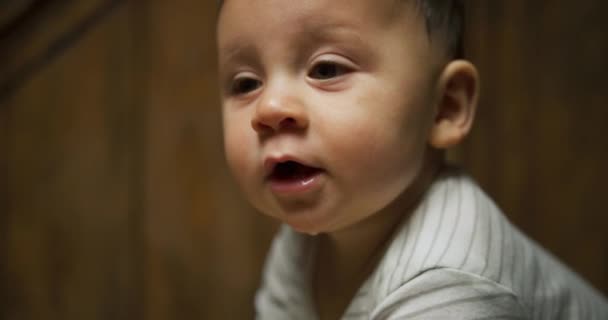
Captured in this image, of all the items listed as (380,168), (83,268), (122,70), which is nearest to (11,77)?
(122,70)

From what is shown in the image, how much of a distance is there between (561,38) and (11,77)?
83 centimetres

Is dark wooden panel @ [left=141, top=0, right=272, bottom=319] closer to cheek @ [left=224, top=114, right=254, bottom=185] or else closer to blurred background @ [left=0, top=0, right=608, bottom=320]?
blurred background @ [left=0, top=0, right=608, bottom=320]

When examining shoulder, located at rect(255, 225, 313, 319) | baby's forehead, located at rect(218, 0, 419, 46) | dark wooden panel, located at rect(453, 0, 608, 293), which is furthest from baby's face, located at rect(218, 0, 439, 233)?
dark wooden panel, located at rect(453, 0, 608, 293)

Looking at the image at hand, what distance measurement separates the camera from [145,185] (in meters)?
0.90

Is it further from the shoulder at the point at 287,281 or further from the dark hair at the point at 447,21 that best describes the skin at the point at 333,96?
the shoulder at the point at 287,281

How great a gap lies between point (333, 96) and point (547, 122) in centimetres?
50

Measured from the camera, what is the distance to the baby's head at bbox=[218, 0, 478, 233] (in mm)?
470

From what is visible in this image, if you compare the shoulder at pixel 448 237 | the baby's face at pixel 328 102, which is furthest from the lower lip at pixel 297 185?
the shoulder at pixel 448 237

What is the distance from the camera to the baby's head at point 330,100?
47cm

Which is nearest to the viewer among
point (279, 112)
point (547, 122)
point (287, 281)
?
point (279, 112)

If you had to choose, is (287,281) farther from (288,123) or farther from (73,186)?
(73,186)

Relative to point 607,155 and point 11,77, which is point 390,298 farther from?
point 11,77

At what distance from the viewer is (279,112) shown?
1.50ft

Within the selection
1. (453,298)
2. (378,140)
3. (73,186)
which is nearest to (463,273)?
(453,298)
